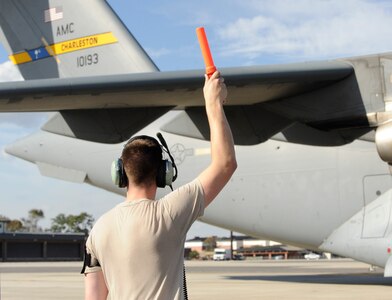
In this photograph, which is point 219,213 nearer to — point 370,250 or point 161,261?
point 370,250

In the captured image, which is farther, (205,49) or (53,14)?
(53,14)

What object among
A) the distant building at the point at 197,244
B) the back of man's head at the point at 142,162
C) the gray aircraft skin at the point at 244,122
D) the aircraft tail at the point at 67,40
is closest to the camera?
the back of man's head at the point at 142,162

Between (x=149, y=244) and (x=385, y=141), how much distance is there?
809 centimetres

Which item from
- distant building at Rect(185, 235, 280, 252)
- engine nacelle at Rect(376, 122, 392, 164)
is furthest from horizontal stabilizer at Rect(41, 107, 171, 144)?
distant building at Rect(185, 235, 280, 252)

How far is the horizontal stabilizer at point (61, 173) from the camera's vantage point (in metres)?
13.8

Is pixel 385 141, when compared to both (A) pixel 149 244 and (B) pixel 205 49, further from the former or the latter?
(A) pixel 149 244

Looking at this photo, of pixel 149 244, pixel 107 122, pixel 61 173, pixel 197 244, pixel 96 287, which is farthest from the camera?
→ pixel 197 244

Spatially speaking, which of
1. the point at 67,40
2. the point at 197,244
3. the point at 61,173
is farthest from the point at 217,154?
the point at 197,244

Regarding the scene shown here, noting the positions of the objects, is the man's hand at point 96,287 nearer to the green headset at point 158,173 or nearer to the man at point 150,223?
the man at point 150,223

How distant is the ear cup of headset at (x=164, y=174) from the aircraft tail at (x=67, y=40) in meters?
11.1

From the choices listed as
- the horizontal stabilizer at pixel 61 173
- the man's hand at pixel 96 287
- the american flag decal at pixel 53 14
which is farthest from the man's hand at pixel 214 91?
the american flag decal at pixel 53 14

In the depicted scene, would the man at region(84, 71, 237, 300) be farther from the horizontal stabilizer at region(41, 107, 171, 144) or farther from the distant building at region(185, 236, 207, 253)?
the distant building at region(185, 236, 207, 253)

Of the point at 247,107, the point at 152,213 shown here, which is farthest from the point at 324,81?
the point at 152,213

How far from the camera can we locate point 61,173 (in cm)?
1385
